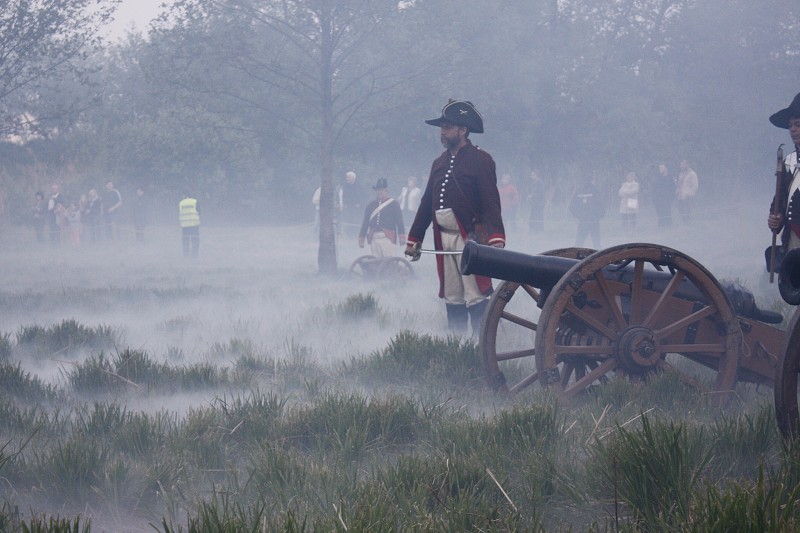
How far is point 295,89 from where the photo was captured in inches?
675

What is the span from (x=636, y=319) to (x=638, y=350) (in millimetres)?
206

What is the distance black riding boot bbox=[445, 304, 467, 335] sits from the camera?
26.2 feet

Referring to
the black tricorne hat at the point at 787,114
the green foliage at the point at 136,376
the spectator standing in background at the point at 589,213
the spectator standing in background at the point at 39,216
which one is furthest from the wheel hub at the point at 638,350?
the spectator standing in background at the point at 39,216

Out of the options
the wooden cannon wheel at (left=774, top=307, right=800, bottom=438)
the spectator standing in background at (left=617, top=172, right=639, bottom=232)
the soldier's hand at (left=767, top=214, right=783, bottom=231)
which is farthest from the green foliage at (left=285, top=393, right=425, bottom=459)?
the spectator standing in background at (left=617, top=172, right=639, bottom=232)

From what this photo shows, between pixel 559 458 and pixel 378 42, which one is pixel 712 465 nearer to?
pixel 559 458

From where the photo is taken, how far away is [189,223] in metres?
26.7

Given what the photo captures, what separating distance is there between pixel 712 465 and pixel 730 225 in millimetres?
29903

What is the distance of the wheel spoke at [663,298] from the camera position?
4969 millimetres

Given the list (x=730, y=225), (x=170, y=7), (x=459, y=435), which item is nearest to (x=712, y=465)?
(x=459, y=435)

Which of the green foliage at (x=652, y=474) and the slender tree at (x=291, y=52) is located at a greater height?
the slender tree at (x=291, y=52)

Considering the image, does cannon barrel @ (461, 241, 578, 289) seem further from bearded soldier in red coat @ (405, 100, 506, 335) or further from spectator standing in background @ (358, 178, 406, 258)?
spectator standing in background @ (358, 178, 406, 258)

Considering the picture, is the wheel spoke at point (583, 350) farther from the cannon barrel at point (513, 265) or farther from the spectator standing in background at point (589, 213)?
the spectator standing in background at point (589, 213)

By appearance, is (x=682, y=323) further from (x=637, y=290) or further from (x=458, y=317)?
(x=458, y=317)

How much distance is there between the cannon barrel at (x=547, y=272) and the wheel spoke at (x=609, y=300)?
137 millimetres
